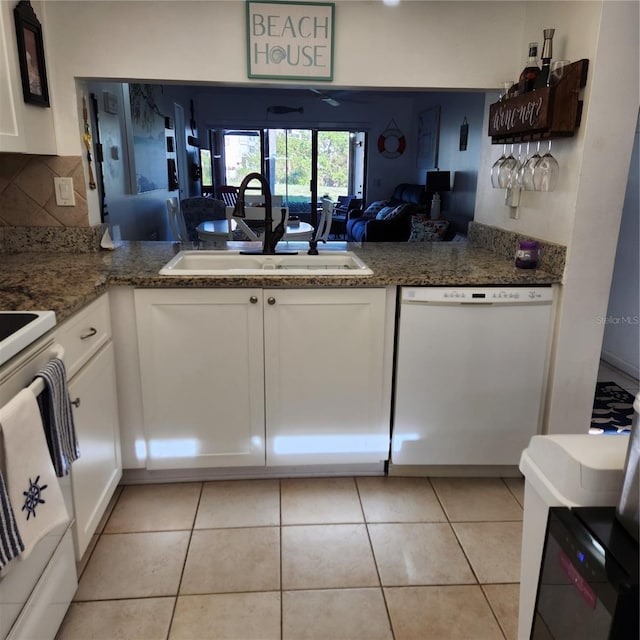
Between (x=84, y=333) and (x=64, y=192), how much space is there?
3.20ft

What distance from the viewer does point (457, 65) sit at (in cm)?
237

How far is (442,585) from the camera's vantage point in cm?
176

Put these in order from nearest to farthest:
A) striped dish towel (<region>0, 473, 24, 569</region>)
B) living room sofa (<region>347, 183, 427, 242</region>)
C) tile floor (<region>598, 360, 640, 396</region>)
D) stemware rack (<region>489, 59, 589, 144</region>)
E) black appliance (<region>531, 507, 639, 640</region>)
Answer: black appliance (<region>531, 507, 639, 640</region>) → striped dish towel (<region>0, 473, 24, 569</region>) → stemware rack (<region>489, 59, 589, 144</region>) → tile floor (<region>598, 360, 640, 396</region>) → living room sofa (<region>347, 183, 427, 242</region>)

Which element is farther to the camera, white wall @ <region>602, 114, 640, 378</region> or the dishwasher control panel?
white wall @ <region>602, 114, 640, 378</region>

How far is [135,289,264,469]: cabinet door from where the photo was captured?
6.73ft

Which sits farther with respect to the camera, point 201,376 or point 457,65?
point 457,65

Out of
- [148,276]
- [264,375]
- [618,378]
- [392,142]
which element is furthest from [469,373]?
[392,142]

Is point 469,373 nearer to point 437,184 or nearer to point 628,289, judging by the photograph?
point 628,289

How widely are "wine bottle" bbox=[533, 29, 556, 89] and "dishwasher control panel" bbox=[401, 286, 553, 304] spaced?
782mm

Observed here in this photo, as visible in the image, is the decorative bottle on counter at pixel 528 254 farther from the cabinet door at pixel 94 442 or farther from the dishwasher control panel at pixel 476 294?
the cabinet door at pixel 94 442

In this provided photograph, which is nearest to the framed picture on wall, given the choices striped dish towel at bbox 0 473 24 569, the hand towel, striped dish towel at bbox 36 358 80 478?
striped dish towel at bbox 36 358 80 478

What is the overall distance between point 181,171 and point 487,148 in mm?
5114

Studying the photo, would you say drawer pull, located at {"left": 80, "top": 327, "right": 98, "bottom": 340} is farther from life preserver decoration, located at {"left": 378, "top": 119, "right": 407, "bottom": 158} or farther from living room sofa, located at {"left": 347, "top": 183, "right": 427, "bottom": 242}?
life preserver decoration, located at {"left": 378, "top": 119, "right": 407, "bottom": 158}

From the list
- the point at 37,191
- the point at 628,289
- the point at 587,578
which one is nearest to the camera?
the point at 587,578
